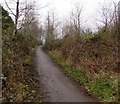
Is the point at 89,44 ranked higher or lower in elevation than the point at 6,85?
higher

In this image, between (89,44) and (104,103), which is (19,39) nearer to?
(89,44)

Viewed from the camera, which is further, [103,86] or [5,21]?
[5,21]

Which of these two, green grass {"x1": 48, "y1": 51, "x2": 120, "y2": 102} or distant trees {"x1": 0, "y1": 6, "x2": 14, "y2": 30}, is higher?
distant trees {"x1": 0, "y1": 6, "x2": 14, "y2": 30}

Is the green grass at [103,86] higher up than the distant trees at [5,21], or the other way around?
the distant trees at [5,21]

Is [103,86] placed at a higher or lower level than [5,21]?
lower

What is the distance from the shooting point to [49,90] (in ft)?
19.9

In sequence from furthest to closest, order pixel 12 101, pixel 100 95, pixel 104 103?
1. pixel 100 95
2. pixel 104 103
3. pixel 12 101

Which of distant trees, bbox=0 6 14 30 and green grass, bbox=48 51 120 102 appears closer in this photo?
green grass, bbox=48 51 120 102

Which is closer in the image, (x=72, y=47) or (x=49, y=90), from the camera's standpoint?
(x=49, y=90)

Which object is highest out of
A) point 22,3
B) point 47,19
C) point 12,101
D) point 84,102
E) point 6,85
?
point 47,19

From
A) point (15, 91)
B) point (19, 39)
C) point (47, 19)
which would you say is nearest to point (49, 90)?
point (15, 91)

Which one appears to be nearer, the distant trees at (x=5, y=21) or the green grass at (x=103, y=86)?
the green grass at (x=103, y=86)

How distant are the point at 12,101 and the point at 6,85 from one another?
3.14 feet

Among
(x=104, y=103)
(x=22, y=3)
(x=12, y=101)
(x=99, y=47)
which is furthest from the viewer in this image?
(x=22, y=3)
